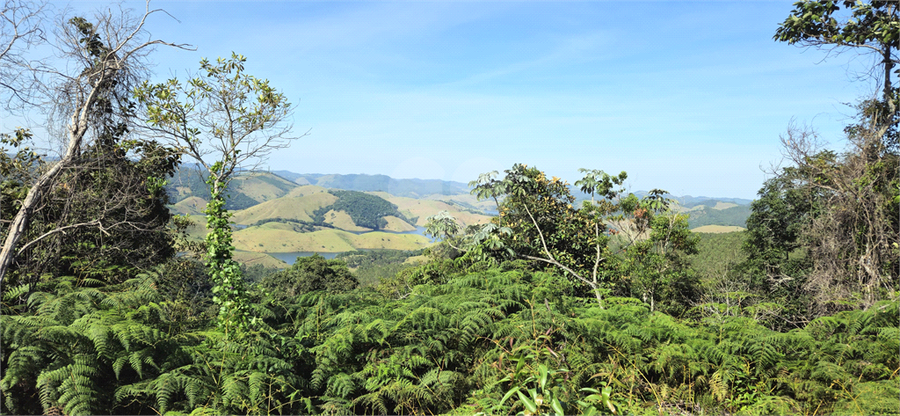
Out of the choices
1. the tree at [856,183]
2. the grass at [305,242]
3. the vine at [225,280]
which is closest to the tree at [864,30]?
the tree at [856,183]

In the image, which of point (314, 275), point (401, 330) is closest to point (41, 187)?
point (401, 330)

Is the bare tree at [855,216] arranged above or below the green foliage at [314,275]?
above

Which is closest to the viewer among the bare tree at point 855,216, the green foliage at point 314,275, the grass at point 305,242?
the bare tree at point 855,216

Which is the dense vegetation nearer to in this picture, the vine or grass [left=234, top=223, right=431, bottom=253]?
the vine

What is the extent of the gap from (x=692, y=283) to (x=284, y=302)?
9937mm

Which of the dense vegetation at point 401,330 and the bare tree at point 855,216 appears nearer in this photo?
the dense vegetation at point 401,330

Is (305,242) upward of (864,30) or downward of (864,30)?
downward

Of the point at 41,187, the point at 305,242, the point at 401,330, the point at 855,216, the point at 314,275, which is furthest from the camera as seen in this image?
the point at 305,242

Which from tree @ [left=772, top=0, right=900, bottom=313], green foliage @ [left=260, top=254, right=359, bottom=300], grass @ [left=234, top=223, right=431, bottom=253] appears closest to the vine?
tree @ [left=772, top=0, right=900, bottom=313]

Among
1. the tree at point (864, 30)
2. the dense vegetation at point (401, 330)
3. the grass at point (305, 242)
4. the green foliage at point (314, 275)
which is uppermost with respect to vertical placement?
the tree at point (864, 30)

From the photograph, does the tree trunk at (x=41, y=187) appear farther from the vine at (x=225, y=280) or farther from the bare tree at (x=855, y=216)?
the bare tree at (x=855, y=216)

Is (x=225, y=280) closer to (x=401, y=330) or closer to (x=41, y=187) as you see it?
(x=401, y=330)

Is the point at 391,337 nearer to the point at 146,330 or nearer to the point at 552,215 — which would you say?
the point at 146,330

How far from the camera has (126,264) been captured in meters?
7.49
